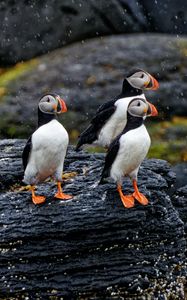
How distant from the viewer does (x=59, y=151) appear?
7.33 meters

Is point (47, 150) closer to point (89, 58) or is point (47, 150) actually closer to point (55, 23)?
point (89, 58)

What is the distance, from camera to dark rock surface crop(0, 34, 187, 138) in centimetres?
1264

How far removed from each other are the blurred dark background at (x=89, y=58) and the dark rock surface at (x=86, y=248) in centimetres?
406

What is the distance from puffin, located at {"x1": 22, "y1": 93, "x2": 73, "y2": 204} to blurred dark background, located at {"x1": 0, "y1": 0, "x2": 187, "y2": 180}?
14.5ft

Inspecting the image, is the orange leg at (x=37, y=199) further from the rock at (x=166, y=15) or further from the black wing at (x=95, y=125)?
the rock at (x=166, y=15)

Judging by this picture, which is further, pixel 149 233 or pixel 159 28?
pixel 159 28

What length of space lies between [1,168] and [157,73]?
520cm

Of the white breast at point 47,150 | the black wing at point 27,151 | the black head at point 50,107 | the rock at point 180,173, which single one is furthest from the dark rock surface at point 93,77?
the black head at point 50,107

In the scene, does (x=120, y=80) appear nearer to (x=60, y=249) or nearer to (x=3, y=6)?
(x=3, y=6)

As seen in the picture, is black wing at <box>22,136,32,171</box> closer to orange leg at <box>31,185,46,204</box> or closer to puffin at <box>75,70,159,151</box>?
orange leg at <box>31,185,46,204</box>

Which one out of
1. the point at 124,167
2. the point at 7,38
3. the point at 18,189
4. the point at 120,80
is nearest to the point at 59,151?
the point at 124,167

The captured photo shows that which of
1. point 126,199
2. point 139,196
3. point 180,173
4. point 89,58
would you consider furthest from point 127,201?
point 89,58

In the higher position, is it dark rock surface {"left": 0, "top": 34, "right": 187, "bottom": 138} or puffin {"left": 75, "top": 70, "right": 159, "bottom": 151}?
puffin {"left": 75, "top": 70, "right": 159, "bottom": 151}

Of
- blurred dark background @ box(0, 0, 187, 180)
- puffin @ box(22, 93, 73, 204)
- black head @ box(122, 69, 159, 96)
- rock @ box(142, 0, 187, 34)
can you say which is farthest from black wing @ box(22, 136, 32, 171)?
rock @ box(142, 0, 187, 34)
